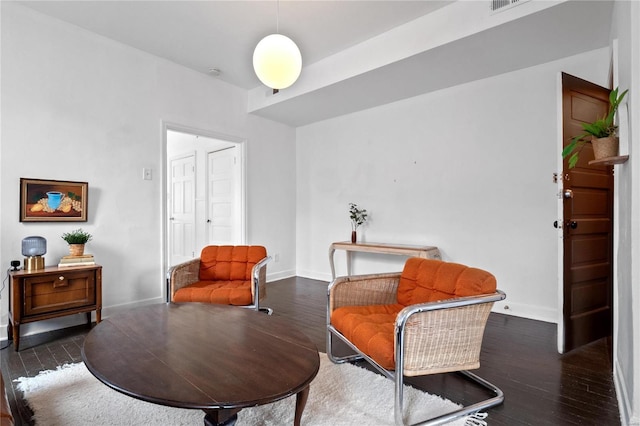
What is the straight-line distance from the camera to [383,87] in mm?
3906

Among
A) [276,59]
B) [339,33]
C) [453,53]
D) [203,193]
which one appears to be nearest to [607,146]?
[453,53]

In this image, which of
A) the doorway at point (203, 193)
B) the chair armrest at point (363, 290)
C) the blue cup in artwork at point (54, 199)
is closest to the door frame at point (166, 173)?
the doorway at point (203, 193)

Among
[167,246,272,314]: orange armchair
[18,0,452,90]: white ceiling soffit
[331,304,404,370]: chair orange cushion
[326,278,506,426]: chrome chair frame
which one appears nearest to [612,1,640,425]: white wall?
[326,278,506,426]: chrome chair frame

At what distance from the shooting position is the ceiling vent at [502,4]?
8.27 feet

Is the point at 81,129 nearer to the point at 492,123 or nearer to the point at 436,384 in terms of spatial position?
the point at 436,384

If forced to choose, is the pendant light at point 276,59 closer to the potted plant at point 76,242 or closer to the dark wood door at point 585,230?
the dark wood door at point 585,230

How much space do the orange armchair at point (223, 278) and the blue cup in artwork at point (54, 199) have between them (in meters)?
1.25

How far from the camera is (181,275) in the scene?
9.70 feet

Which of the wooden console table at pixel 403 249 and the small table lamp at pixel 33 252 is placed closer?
the small table lamp at pixel 33 252

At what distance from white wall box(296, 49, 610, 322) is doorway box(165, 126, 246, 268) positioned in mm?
1262

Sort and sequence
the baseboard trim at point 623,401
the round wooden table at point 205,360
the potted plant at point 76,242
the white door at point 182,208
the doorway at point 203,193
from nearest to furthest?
the round wooden table at point 205,360 < the baseboard trim at point 623,401 < the potted plant at point 76,242 < the doorway at point 203,193 < the white door at point 182,208

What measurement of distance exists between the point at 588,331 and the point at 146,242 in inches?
166

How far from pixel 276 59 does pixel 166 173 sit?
2.22 m

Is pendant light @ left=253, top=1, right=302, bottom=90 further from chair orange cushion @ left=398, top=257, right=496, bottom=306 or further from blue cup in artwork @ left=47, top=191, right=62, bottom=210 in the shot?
blue cup in artwork @ left=47, top=191, right=62, bottom=210
